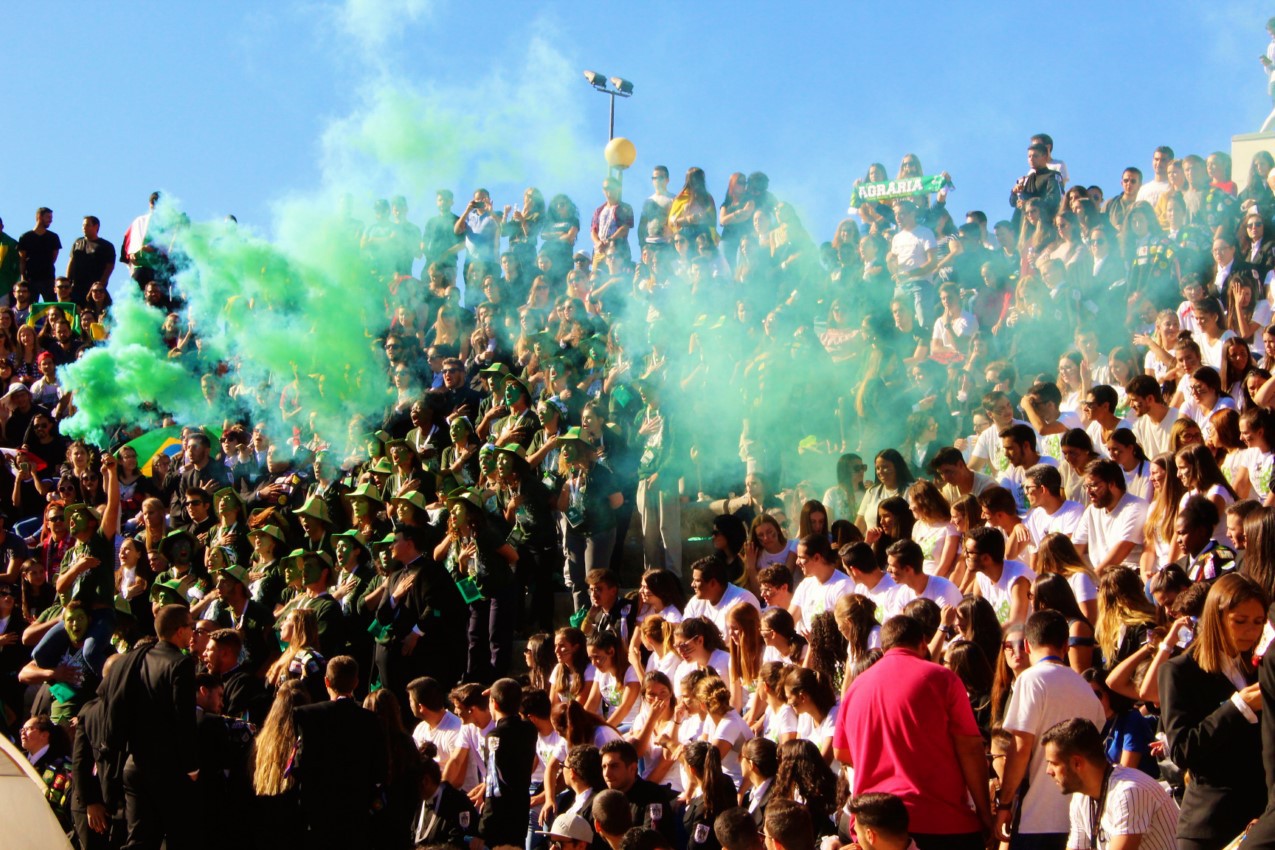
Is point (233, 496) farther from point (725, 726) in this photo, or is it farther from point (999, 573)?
point (999, 573)

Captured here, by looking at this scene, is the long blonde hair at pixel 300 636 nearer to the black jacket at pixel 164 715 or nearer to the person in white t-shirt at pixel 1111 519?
the black jacket at pixel 164 715

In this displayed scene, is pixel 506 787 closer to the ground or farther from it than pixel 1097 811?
farther from it

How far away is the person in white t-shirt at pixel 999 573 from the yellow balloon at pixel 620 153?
1024cm

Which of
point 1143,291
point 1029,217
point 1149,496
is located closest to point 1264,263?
point 1143,291

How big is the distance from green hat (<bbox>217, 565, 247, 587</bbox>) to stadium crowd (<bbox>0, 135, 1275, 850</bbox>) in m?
0.08

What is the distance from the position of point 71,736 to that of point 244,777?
2.67 m

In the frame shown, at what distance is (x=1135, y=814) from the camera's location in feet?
17.1

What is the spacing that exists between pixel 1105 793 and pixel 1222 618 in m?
0.76

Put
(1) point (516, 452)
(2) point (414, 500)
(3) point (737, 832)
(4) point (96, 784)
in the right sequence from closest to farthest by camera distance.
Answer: (3) point (737, 832), (4) point (96, 784), (1) point (516, 452), (2) point (414, 500)

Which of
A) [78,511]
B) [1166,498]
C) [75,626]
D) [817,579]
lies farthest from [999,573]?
[78,511]

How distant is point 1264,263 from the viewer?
37.2 ft

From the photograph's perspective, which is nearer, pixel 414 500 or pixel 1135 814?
pixel 1135 814

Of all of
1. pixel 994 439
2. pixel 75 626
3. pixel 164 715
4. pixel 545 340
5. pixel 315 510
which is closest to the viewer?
pixel 164 715

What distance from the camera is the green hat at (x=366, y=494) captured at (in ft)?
38.9
